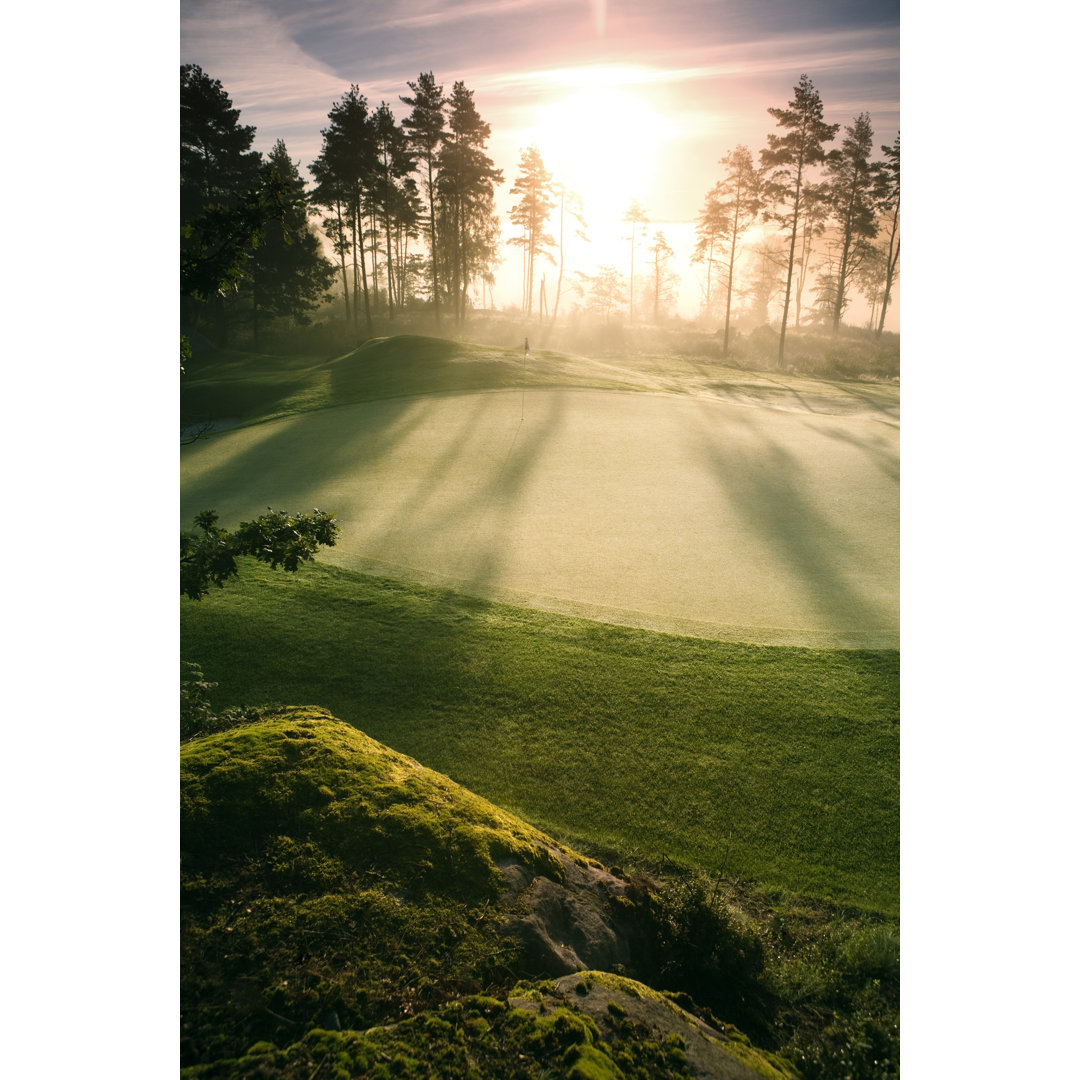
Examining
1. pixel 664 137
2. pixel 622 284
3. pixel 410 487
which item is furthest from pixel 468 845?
pixel 622 284

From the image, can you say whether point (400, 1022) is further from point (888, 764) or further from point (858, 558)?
point (858, 558)

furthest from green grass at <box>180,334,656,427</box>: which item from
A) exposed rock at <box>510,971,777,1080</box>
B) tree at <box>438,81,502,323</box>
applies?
exposed rock at <box>510,971,777,1080</box>

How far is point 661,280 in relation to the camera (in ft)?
51.1

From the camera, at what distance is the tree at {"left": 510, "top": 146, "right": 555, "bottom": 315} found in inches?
254

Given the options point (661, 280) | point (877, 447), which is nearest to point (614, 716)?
point (877, 447)

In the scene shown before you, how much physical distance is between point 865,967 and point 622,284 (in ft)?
48.8

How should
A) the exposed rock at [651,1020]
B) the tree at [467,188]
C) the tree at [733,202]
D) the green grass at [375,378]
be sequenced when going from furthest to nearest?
the green grass at [375,378] → the tree at [733,202] → the tree at [467,188] → the exposed rock at [651,1020]

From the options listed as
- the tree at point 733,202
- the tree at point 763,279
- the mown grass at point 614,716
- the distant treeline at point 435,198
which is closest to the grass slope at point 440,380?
the distant treeline at point 435,198

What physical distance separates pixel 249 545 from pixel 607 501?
3.78 metres

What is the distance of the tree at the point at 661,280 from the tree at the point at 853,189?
247 centimetres

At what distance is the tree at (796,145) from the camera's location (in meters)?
5.69

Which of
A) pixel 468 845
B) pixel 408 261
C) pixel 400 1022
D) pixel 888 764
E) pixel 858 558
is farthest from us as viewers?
pixel 408 261

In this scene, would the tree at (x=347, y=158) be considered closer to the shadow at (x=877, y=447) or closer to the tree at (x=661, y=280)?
the tree at (x=661, y=280)

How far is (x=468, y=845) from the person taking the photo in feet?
6.58
